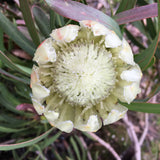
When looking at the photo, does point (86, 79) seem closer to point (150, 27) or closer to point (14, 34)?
point (14, 34)

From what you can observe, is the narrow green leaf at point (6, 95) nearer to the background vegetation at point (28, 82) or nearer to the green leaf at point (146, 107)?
the background vegetation at point (28, 82)

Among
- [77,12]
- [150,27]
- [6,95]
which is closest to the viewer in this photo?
[77,12]

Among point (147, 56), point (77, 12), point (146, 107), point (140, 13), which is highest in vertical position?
point (77, 12)

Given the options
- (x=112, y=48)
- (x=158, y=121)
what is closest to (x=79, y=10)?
(x=112, y=48)

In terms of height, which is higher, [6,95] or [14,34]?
[14,34]

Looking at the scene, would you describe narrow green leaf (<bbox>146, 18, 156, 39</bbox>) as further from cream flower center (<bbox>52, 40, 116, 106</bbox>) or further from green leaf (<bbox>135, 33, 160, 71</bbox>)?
cream flower center (<bbox>52, 40, 116, 106</bbox>)

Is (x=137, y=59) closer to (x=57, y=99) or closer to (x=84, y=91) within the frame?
(x=84, y=91)

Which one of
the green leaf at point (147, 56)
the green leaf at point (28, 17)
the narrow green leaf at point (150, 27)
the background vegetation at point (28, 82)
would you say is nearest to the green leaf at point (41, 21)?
the background vegetation at point (28, 82)

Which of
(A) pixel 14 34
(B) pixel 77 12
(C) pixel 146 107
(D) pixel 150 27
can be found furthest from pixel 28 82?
(D) pixel 150 27
